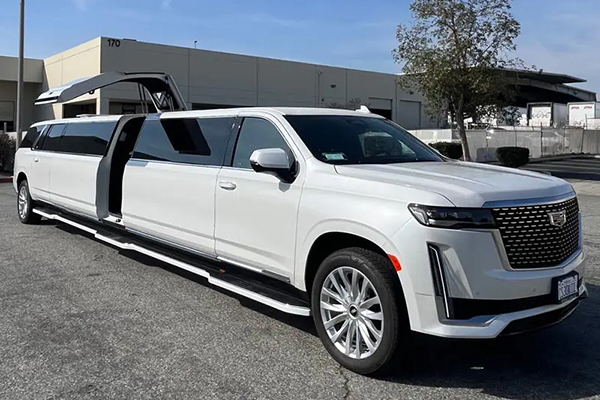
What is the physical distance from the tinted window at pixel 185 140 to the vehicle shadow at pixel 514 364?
69.9 inches

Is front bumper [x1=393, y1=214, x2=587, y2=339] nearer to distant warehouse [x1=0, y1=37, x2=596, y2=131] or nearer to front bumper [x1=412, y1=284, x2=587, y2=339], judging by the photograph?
front bumper [x1=412, y1=284, x2=587, y2=339]

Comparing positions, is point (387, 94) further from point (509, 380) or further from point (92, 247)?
point (509, 380)

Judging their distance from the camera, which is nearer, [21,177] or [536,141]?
[21,177]

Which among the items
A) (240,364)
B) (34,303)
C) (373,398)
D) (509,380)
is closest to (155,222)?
(34,303)

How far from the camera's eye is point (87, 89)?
8.14 metres

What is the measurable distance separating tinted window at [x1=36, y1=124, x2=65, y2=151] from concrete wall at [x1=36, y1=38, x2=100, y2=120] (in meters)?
24.1

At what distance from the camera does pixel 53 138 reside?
9539mm

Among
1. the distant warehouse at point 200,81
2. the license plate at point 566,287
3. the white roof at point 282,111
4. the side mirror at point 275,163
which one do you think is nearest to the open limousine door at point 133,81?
the white roof at point 282,111

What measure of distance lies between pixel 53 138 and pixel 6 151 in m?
16.0

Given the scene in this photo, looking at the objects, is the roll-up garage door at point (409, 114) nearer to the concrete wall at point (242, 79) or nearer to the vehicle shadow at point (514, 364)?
the concrete wall at point (242, 79)

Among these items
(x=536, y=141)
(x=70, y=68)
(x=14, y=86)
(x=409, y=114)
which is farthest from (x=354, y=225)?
(x=409, y=114)

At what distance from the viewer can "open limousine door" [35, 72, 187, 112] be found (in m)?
8.10

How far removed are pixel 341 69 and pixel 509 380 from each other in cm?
4169

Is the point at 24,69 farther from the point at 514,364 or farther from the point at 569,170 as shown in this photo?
the point at 514,364
